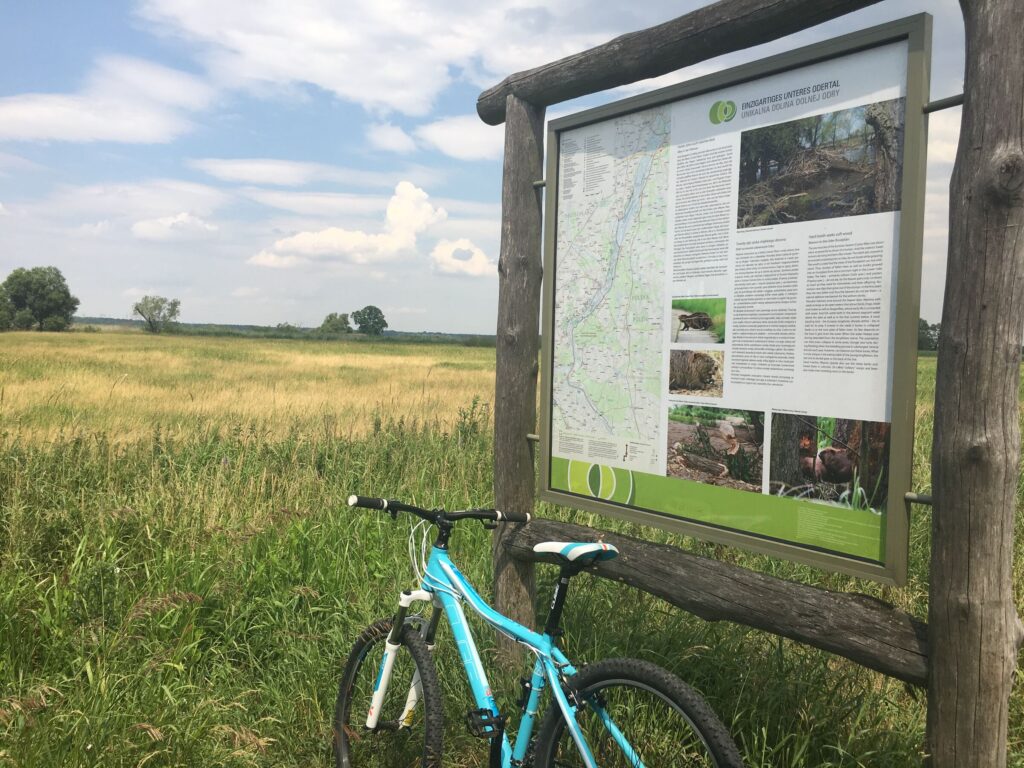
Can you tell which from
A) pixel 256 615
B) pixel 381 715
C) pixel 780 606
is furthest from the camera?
pixel 256 615

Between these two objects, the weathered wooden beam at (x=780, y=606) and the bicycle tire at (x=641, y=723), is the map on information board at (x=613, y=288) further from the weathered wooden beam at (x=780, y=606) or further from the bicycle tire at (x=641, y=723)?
the bicycle tire at (x=641, y=723)

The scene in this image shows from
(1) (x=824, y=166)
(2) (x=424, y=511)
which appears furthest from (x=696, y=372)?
(2) (x=424, y=511)

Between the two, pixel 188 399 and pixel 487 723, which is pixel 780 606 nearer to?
pixel 487 723

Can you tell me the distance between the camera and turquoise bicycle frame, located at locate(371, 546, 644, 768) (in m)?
2.21

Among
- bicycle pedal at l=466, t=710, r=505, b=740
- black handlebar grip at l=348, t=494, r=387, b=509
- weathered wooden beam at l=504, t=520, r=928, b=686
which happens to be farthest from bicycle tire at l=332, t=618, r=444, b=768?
weathered wooden beam at l=504, t=520, r=928, b=686

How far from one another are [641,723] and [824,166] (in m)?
2.05

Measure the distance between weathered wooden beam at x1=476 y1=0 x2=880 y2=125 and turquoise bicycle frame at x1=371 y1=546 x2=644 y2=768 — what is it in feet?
6.97

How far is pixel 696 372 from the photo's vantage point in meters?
2.99

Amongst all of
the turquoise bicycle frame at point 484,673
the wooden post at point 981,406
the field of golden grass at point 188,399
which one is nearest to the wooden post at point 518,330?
the turquoise bicycle frame at point 484,673

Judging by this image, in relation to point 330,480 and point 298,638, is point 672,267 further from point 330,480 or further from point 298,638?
point 330,480

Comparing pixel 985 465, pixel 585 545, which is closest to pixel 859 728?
pixel 985 465

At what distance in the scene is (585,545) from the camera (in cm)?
233

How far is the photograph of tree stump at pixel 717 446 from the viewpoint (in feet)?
9.21

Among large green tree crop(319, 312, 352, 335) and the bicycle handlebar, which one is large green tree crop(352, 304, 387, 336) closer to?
large green tree crop(319, 312, 352, 335)
